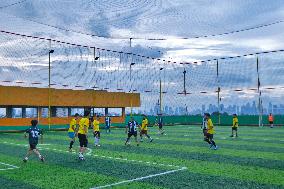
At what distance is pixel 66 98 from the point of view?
47.7 metres

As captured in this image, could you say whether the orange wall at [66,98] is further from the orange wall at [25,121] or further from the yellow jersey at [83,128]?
the yellow jersey at [83,128]

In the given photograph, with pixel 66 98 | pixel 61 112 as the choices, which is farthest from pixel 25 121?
pixel 66 98

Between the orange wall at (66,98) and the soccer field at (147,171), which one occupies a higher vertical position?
the orange wall at (66,98)

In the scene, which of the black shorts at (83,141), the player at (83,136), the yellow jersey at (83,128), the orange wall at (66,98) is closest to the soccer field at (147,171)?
the player at (83,136)

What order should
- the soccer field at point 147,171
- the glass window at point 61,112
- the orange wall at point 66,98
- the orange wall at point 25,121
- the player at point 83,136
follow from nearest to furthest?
1. the soccer field at point 147,171
2. the player at point 83,136
3. the orange wall at point 25,121
4. the orange wall at point 66,98
5. the glass window at point 61,112

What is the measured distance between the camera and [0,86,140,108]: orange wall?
41.8m

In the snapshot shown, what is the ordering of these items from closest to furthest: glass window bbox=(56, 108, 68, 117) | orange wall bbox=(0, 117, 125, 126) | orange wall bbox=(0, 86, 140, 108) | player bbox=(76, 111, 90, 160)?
player bbox=(76, 111, 90, 160) < orange wall bbox=(0, 117, 125, 126) < orange wall bbox=(0, 86, 140, 108) < glass window bbox=(56, 108, 68, 117)

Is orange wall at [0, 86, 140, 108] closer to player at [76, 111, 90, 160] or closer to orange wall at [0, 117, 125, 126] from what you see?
orange wall at [0, 117, 125, 126]

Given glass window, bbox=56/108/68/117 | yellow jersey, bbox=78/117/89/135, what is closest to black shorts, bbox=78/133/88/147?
yellow jersey, bbox=78/117/89/135

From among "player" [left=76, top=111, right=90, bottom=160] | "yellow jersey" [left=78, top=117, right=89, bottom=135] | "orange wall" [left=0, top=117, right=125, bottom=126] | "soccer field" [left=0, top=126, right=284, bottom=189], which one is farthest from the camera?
"orange wall" [left=0, top=117, right=125, bottom=126]

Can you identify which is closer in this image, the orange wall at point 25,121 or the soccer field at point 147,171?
the soccer field at point 147,171

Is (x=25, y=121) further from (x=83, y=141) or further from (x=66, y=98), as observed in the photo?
(x=83, y=141)

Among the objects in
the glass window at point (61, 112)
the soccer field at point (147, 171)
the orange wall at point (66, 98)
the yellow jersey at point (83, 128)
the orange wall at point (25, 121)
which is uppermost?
the orange wall at point (66, 98)

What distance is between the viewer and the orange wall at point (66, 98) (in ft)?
137
